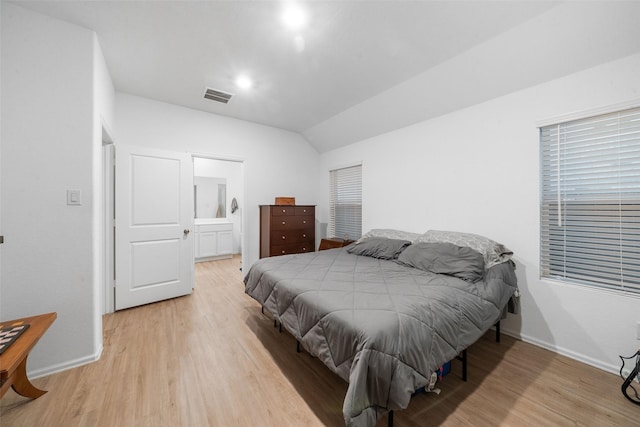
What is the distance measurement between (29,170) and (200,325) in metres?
1.94

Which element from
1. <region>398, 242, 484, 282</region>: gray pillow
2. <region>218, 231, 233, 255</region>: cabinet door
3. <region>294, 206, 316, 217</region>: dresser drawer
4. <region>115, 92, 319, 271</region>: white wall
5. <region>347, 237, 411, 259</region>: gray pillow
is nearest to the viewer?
<region>398, 242, 484, 282</region>: gray pillow

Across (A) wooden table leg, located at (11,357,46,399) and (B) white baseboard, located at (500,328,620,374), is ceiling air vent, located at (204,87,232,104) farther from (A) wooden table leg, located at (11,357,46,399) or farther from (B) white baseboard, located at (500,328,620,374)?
(B) white baseboard, located at (500,328,620,374)

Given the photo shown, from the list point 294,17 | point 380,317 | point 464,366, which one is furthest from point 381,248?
point 294,17

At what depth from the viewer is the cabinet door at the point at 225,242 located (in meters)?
5.86

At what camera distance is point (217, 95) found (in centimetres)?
321

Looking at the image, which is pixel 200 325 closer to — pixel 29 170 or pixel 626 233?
pixel 29 170

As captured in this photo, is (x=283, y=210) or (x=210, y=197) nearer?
(x=283, y=210)

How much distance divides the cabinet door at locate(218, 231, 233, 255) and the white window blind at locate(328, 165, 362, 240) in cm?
265

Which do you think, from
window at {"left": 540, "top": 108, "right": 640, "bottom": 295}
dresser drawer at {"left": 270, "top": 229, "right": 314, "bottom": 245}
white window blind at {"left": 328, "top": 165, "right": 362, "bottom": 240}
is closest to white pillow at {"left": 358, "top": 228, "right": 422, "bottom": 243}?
white window blind at {"left": 328, "top": 165, "right": 362, "bottom": 240}

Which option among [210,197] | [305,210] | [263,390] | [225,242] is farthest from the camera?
[210,197]

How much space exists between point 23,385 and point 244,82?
316cm

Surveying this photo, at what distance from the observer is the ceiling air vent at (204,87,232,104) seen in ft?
10.2

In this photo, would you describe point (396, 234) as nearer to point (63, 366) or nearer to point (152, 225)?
point (152, 225)

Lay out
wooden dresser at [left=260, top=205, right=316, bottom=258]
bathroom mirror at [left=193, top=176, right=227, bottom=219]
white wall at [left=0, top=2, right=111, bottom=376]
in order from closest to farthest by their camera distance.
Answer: white wall at [left=0, top=2, right=111, bottom=376] < wooden dresser at [left=260, top=205, right=316, bottom=258] < bathroom mirror at [left=193, top=176, right=227, bottom=219]
